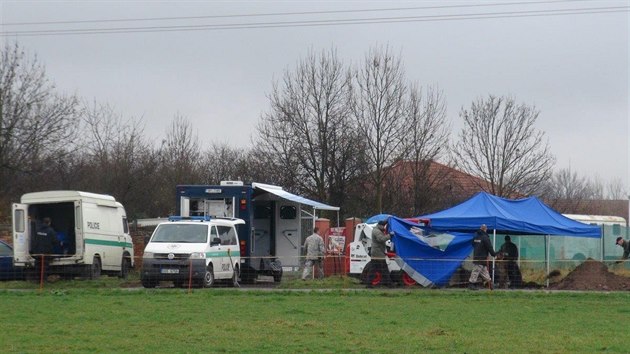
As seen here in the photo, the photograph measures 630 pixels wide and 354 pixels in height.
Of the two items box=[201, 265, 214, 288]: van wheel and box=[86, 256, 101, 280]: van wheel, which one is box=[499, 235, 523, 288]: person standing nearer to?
box=[201, 265, 214, 288]: van wheel

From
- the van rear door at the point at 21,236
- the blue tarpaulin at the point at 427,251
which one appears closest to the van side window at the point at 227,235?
the blue tarpaulin at the point at 427,251

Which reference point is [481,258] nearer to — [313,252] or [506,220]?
[506,220]

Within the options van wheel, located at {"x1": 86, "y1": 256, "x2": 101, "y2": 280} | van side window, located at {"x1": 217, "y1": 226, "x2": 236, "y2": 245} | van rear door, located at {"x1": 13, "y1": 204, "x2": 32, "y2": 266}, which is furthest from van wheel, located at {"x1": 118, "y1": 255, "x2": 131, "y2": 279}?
van side window, located at {"x1": 217, "y1": 226, "x2": 236, "y2": 245}

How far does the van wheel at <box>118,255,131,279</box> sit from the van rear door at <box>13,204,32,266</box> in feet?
13.0

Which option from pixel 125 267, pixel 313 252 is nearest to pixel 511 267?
pixel 313 252

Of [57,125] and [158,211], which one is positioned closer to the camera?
[57,125]

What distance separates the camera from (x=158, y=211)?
4997 cm

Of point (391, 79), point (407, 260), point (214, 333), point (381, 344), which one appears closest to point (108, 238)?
point (407, 260)

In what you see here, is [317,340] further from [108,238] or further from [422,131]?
[422,131]

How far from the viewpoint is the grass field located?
14016 millimetres

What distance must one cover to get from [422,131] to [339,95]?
4663 mm

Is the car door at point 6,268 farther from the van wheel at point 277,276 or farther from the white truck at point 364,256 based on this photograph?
the white truck at point 364,256

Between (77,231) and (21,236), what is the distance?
1608 mm

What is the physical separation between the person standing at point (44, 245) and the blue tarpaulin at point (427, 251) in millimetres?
9862
